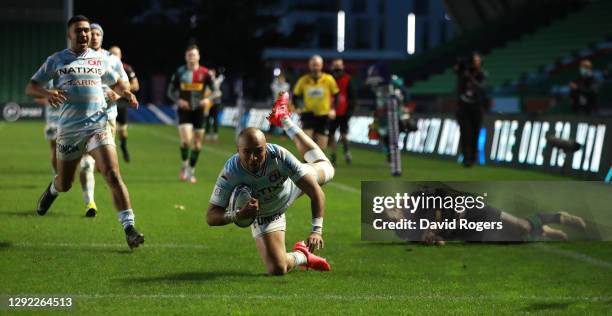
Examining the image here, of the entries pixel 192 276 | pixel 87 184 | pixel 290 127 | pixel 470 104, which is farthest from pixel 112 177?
pixel 470 104

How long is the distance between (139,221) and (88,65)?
2.89m

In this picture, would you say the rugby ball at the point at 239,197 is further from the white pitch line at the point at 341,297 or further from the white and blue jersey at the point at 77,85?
the white and blue jersey at the point at 77,85

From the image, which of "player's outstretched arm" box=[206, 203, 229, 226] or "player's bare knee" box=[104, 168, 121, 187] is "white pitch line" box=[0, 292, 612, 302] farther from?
"player's bare knee" box=[104, 168, 121, 187]

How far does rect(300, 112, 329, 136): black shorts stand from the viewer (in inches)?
881

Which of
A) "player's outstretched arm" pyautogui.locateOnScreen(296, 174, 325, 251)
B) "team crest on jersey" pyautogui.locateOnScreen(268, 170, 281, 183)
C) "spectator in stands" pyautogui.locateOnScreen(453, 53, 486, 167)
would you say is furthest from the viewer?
"spectator in stands" pyautogui.locateOnScreen(453, 53, 486, 167)

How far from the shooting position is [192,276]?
9828mm

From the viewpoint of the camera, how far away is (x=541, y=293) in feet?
30.4

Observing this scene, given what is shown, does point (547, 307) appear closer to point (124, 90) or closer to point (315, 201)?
point (315, 201)

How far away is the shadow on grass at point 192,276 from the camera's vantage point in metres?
9.56

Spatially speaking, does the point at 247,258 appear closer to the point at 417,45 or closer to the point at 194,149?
the point at 194,149

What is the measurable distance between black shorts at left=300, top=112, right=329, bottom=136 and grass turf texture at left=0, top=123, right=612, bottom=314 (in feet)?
20.1

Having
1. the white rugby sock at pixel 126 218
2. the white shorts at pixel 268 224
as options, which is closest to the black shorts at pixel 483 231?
the white shorts at pixel 268 224

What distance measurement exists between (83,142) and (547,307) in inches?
192
